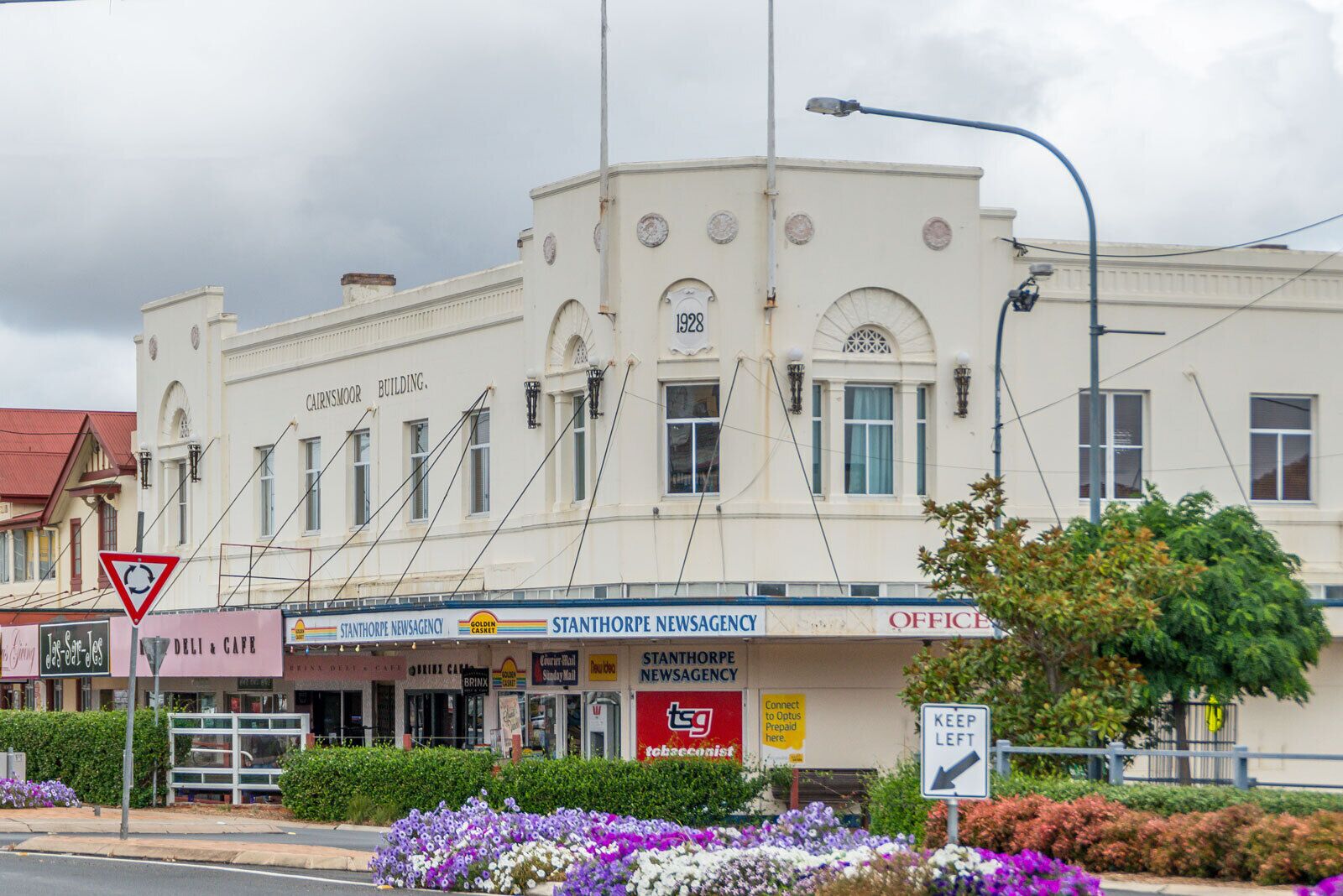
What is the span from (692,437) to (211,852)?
39.6 feet

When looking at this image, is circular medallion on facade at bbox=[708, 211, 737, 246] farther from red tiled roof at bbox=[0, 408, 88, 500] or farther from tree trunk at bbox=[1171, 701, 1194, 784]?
red tiled roof at bbox=[0, 408, 88, 500]

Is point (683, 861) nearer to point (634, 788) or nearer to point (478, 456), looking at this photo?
point (634, 788)

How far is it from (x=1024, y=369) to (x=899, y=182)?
374 cm

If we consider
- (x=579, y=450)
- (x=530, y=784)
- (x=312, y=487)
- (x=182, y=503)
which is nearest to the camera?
(x=530, y=784)

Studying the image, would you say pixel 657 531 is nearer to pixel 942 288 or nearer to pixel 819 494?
pixel 819 494

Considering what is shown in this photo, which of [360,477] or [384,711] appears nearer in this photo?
[384,711]

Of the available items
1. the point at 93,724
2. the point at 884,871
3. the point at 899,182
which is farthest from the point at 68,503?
the point at 884,871

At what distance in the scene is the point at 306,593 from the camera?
128ft

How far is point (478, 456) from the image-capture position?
3597cm

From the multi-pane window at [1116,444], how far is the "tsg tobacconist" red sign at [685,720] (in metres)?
7.03

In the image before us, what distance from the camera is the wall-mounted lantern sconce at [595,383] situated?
31531 millimetres

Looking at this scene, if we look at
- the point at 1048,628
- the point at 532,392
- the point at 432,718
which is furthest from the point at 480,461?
the point at 1048,628

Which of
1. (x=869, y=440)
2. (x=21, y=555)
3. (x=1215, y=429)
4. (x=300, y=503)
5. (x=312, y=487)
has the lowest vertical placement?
(x=21, y=555)

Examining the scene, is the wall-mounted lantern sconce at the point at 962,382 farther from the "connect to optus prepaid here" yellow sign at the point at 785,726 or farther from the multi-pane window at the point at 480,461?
the multi-pane window at the point at 480,461
